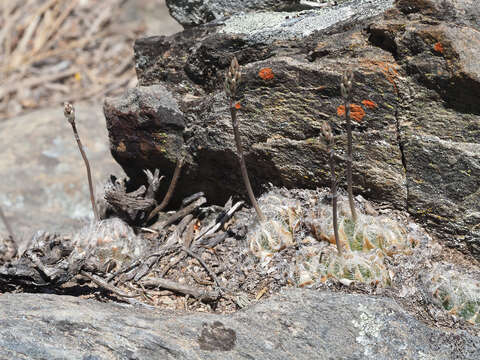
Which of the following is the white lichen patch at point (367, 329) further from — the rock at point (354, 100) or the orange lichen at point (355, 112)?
the orange lichen at point (355, 112)

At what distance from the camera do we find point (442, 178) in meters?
3.47

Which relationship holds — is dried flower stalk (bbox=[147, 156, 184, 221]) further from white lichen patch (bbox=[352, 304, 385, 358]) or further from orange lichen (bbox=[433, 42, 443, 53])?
orange lichen (bbox=[433, 42, 443, 53])

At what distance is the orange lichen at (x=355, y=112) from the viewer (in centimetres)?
363

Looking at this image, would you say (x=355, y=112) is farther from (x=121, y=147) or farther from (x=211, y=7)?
(x=121, y=147)

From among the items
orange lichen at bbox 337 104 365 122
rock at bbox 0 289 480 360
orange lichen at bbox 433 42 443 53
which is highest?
orange lichen at bbox 433 42 443 53

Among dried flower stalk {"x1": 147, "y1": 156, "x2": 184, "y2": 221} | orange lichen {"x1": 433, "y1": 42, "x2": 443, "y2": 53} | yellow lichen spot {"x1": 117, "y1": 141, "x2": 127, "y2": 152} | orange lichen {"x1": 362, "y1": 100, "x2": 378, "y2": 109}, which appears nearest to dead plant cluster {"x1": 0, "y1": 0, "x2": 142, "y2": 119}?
yellow lichen spot {"x1": 117, "y1": 141, "x2": 127, "y2": 152}

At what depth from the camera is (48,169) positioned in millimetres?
6484

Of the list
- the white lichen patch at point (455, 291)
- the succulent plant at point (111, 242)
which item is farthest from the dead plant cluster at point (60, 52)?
the white lichen patch at point (455, 291)

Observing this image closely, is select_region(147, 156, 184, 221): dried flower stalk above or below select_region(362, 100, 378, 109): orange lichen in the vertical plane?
below

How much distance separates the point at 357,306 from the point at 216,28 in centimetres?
238

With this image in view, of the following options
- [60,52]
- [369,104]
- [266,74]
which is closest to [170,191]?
[266,74]

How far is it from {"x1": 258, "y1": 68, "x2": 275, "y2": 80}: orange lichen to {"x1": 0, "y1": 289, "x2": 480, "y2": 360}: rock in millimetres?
1500

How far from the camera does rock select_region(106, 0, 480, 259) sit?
3.42m

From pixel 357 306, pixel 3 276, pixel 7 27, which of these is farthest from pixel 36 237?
pixel 7 27
